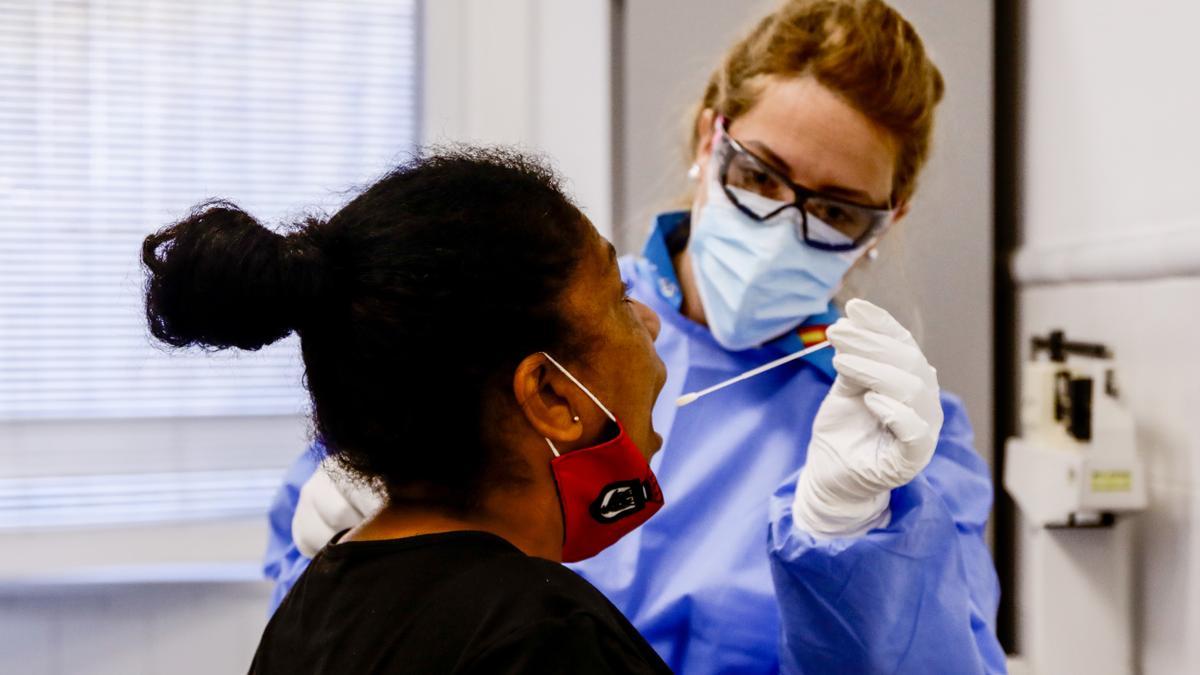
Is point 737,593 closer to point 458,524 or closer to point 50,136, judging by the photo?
point 458,524

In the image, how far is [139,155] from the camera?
7.11ft

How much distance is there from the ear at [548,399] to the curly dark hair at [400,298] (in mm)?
14

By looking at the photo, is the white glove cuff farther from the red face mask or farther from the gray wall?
the gray wall

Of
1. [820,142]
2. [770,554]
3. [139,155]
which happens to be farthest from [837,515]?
[139,155]

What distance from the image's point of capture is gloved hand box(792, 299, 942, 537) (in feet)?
3.17

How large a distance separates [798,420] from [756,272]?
199 millimetres

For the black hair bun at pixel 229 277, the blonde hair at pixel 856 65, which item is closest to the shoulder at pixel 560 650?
the black hair bun at pixel 229 277

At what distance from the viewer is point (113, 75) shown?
2.16m

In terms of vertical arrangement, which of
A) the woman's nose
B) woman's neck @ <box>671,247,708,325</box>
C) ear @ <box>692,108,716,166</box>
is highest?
ear @ <box>692,108,716,166</box>

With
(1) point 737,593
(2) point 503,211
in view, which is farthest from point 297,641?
(1) point 737,593

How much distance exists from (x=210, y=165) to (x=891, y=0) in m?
1.45

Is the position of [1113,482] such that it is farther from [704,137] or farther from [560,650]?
[560,650]

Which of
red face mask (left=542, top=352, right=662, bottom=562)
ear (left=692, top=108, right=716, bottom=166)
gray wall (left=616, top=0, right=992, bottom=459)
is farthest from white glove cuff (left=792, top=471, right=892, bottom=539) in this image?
gray wall (left=616, top=0, right=992, bottom=459)

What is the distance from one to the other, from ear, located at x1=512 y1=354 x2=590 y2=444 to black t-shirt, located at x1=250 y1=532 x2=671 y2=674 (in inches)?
3.9
